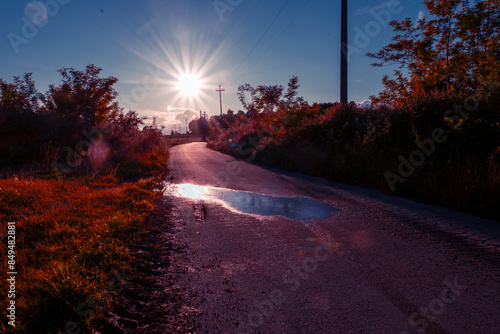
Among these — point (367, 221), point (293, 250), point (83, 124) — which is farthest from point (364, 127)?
point (83, 124)

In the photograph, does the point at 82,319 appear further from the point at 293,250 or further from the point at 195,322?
the point at 293,250

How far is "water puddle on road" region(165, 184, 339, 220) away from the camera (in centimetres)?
546

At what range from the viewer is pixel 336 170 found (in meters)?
9.91

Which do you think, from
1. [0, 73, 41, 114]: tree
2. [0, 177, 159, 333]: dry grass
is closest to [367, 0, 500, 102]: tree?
[0, 177, 159, 333]: dry grass

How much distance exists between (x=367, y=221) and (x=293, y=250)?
1.92 meters

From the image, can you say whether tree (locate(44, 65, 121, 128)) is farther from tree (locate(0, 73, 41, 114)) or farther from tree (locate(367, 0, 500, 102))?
tree (locate(367, 0, 500, 102))

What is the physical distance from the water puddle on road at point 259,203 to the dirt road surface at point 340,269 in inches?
2.7

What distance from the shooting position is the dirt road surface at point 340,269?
225 centimetres

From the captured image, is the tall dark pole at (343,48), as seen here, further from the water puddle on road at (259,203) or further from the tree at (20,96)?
the tree at (20,96)

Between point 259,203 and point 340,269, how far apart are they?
11.2 ft

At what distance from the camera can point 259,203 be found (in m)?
6.39

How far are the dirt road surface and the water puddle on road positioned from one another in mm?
68

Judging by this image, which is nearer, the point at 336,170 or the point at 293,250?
the point at 293,250

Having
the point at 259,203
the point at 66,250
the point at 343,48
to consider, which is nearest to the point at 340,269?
the point at 259,203
